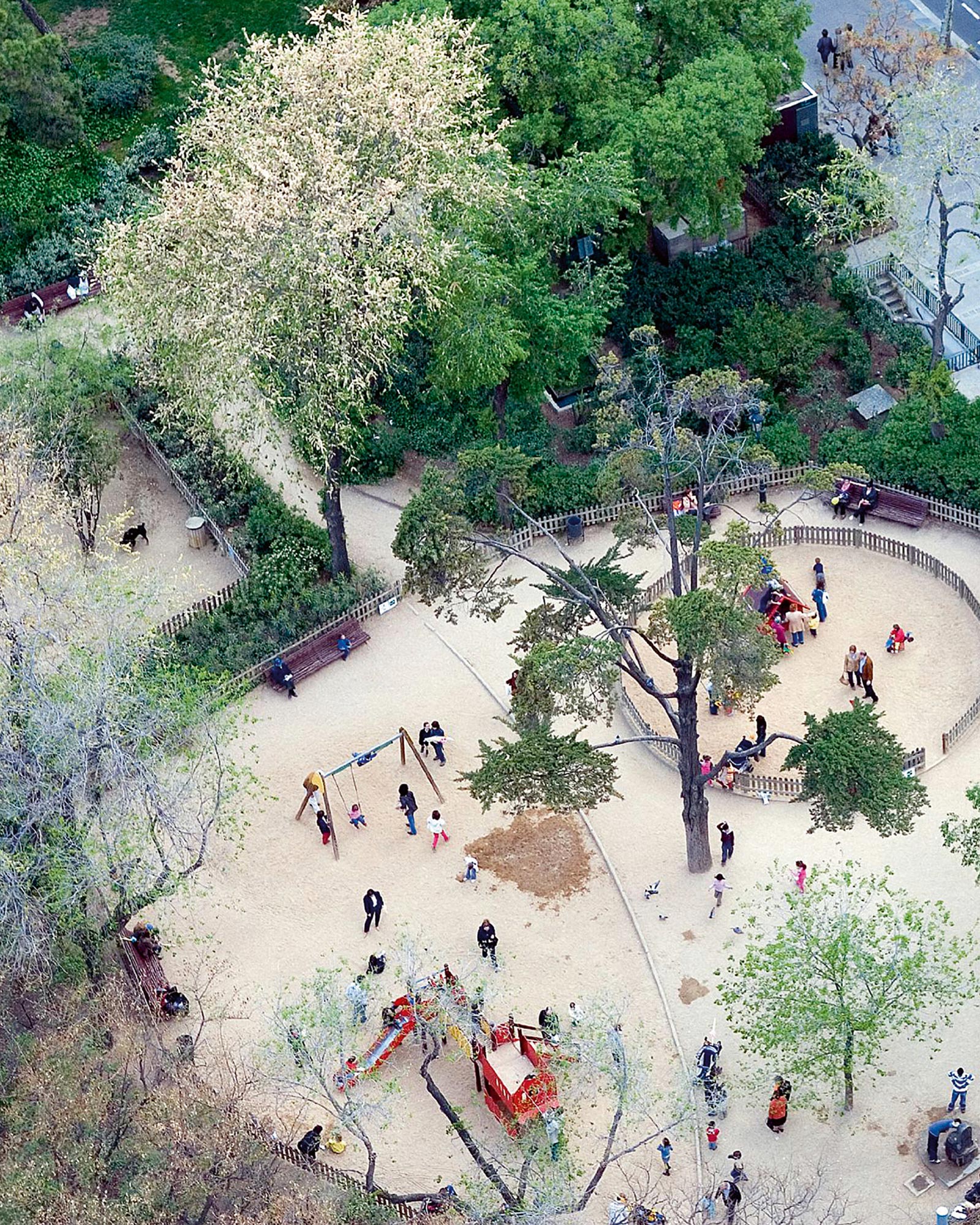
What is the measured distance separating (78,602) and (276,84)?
1540 centimetres

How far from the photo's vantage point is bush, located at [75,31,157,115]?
257 feet

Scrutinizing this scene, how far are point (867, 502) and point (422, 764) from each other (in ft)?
50.4

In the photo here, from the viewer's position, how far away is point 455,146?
198 ft

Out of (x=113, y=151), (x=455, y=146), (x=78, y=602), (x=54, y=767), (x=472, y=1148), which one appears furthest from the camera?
(x=113, y=151)

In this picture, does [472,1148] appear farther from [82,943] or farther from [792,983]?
[82,943]

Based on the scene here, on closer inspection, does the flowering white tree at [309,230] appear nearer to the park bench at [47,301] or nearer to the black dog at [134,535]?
the black dog at [134,535]

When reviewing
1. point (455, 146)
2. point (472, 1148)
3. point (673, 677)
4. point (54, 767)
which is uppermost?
point (455, 146)

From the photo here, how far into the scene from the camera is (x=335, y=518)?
62969mm

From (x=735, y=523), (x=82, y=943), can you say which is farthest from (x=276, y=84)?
(x=82, y=943)

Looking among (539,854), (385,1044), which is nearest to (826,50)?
(539,854)

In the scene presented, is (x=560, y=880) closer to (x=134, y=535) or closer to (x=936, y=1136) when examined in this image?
(x=936, y=1136)

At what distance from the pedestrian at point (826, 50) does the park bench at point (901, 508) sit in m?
18.3

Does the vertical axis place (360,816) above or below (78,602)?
below

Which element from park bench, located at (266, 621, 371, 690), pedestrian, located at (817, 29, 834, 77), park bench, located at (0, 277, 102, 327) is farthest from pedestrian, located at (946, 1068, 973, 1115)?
park bench, located at (0, 277, 102, 327)
